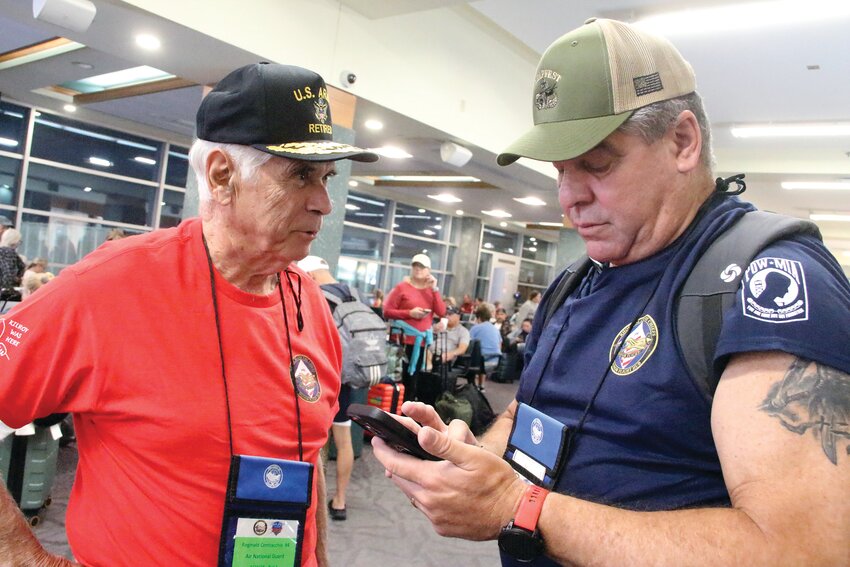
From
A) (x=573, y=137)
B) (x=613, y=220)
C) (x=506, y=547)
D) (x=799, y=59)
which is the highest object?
(x=799, y=59)

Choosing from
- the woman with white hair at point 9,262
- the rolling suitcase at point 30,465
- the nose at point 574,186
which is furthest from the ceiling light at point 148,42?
the nose at point 574,186

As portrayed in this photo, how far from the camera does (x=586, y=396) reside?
1.01m

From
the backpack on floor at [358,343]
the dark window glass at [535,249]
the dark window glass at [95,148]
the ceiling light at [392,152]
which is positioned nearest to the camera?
the backpack on floor at [358,343]

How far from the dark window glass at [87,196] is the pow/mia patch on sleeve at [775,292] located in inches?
399

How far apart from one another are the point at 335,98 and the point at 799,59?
14.0 ft

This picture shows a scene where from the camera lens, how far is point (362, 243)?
45.6ft

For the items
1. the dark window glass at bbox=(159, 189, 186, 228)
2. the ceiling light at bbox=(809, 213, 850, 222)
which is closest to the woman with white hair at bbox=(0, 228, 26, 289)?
the dark window glass at bbox=(159, 189, 186, 228)

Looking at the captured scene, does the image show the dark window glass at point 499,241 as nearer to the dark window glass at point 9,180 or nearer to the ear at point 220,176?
the dark window glass at point 9,180

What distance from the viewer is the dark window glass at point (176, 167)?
32.9 feet

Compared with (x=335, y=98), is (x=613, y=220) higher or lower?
lower

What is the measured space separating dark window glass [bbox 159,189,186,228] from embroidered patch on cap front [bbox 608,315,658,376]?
10.2 m

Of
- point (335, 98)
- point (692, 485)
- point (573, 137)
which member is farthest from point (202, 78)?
point (692, 485)

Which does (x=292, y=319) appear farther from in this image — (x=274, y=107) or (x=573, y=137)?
(x=573, y=137)

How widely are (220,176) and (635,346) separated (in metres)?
1.00
